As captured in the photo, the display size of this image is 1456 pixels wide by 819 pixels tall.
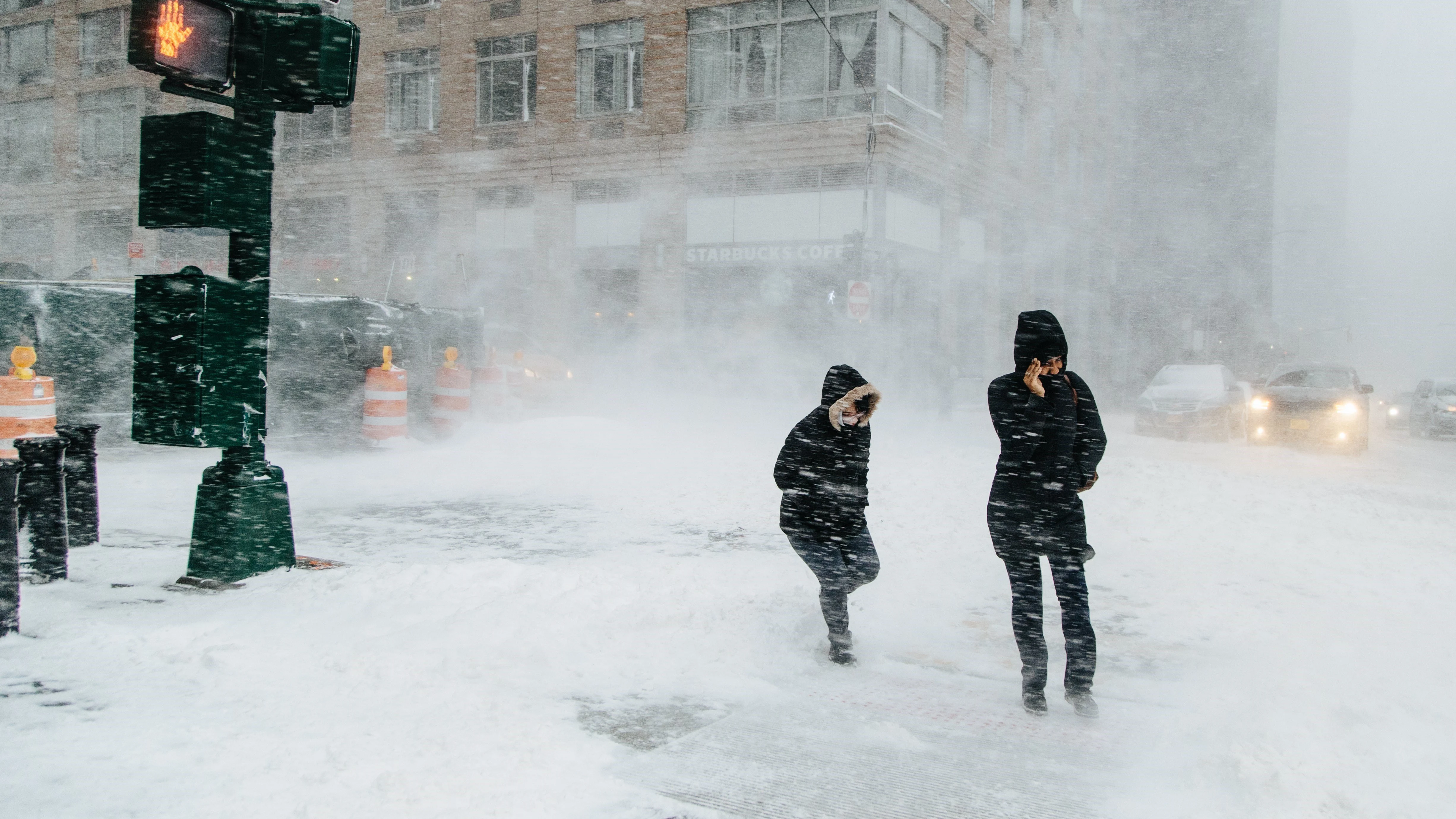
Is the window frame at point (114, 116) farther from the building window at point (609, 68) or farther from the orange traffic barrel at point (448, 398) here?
the orange traffic barrel at point (448, 398)

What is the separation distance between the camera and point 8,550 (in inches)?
181

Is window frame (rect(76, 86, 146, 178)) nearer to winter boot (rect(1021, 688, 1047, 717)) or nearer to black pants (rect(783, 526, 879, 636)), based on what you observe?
black pants (rect(783, 526, 879, 636))

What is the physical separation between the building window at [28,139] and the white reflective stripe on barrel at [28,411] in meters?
34.3

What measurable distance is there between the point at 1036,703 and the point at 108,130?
40.0 meters

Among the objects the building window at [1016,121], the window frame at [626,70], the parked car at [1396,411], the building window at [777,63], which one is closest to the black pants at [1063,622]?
the building window at [777,63]

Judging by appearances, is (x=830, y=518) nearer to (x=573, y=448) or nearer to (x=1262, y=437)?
(x=573, y=448)

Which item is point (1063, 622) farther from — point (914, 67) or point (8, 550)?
point (914, 67)

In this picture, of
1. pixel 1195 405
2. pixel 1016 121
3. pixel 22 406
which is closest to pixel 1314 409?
pixel 1195 405

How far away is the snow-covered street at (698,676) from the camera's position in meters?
3.38

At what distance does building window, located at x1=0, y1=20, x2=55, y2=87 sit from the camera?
→ 3684cm

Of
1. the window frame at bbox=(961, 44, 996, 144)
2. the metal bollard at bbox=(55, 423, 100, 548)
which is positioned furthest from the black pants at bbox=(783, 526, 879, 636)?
the window frame at bbox=(961, 44, 996, 144)

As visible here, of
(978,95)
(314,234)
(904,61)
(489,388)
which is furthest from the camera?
(314,234)

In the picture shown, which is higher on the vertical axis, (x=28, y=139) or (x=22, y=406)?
(x=28, y=139)

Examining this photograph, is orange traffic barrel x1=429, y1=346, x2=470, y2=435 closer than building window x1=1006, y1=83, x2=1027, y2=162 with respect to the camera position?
Yes
